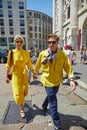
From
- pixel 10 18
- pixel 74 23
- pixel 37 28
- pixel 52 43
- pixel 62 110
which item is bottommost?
pixel 62 110

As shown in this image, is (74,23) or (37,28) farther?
(37,28)

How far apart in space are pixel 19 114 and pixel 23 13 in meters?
57.4

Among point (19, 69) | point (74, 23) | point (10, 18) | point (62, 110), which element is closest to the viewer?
point (19, 69)

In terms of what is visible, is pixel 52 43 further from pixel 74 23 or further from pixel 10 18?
pixel 10 18

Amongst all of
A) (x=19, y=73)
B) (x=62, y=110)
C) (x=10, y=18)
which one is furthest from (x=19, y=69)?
(x=10, y=18)

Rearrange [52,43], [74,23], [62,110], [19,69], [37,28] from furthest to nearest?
[37,28], [74,23], [62,110], [19,69], [52,43]

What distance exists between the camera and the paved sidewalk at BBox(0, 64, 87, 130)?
3.42m

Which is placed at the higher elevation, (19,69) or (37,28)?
(37,28)

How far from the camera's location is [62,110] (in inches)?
166

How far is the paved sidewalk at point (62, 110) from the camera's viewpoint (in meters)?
3.42

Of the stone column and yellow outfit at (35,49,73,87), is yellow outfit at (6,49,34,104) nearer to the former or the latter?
yellow outfit at (35,49,73,87)

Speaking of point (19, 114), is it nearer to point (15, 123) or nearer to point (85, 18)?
point (15, 123)

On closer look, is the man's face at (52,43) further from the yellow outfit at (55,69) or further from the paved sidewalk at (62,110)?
the paved sidewalk at (62,110)

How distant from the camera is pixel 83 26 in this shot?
27.6 m
